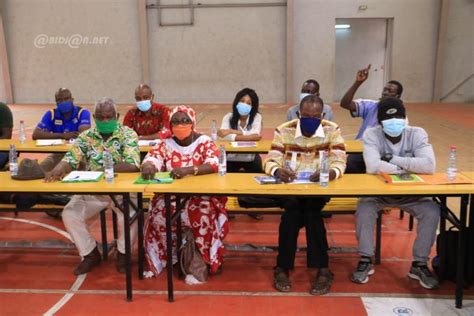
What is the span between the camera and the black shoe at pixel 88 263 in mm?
4480

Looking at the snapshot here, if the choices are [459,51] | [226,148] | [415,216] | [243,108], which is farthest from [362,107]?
[459,51]

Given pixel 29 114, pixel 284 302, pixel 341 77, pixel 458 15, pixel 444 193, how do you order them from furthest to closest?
pixel 341 77
pixel 458 15
pixel 29 114
pixel 284 302
pixel 444 193

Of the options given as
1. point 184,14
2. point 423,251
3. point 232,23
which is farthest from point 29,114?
point 423,251

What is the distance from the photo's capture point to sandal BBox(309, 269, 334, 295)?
405 cm

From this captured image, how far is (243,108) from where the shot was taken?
612 cm

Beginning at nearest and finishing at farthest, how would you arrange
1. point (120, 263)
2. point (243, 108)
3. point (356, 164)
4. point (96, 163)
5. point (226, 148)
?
1. point (120, 263)
2. point (96, 163)
3. point (226, 148)
4. point (356, 164)
5. point (243, 108)

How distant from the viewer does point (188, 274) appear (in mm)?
4309

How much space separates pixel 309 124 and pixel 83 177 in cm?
195

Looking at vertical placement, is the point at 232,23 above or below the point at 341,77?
above

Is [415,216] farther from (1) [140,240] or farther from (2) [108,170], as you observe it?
(2) [108,170]

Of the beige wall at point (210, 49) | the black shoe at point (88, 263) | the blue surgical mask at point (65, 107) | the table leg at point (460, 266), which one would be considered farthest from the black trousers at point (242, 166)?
the beige wall at point (210, 49)

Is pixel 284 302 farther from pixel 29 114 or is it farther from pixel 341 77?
pixel 341 77

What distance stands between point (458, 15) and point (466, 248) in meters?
15.3

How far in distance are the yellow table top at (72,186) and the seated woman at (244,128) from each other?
7.14ft
